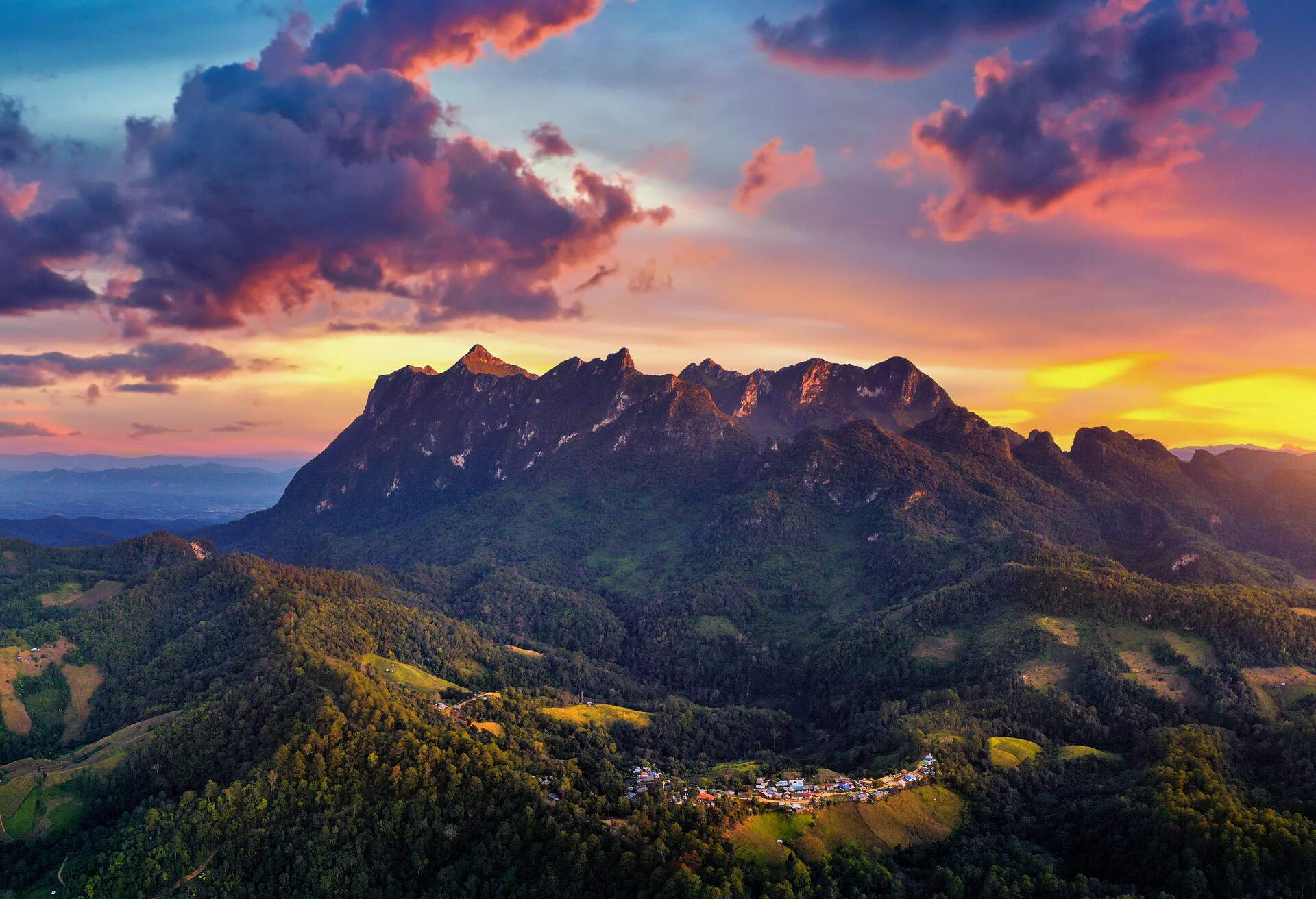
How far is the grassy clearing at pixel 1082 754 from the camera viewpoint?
11806 centimetres

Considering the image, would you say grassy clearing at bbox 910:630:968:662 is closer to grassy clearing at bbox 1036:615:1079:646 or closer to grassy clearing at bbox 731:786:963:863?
grassy clearing at bbox 1036:615:1079:646

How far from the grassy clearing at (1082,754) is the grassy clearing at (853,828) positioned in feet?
88.4

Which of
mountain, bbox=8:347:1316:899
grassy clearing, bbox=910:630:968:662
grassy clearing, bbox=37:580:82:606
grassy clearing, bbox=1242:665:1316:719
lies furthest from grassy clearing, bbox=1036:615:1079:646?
grassy clearing, bbox=37:580:82:606

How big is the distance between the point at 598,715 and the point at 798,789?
5215 cm

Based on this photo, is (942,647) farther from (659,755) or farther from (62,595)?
(62,595)

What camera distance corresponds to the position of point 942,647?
167000mm

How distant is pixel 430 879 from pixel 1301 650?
16512 centimetres

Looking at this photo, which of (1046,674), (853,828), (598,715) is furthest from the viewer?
(598,715)

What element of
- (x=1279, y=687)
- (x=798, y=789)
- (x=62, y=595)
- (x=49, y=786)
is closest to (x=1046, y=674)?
(x=1279, y=687)

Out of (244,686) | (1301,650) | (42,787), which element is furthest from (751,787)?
(1301,650)

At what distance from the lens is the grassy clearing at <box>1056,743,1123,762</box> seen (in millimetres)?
118062

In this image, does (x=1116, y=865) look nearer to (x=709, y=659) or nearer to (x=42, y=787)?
(x=709, y=659)

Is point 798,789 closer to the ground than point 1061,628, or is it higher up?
closer to the ground

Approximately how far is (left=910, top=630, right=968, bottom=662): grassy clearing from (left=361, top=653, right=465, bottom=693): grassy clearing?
10712cm
